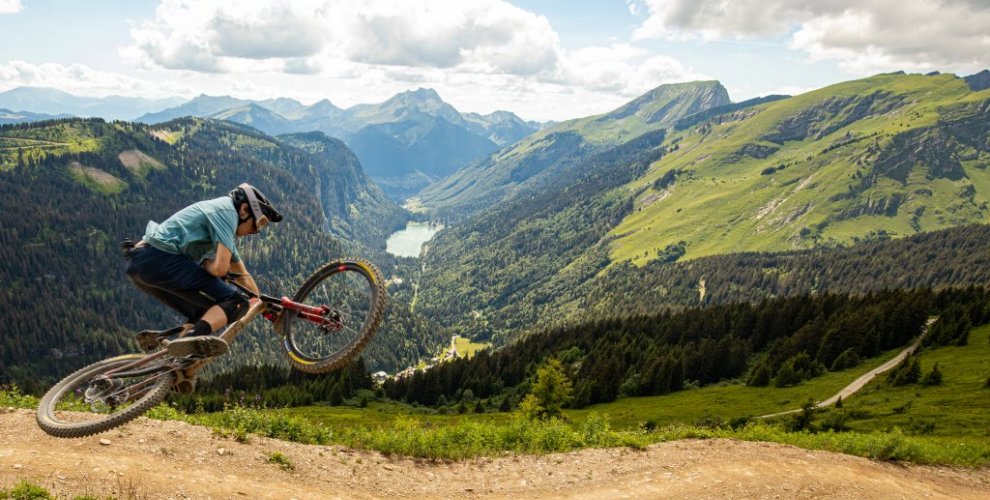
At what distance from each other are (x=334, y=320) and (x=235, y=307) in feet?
7.75

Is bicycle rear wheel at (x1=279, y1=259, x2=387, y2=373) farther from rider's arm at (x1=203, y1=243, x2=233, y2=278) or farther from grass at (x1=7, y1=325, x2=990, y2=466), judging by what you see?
grass at (x1=7, y1=325, x2=990, y2=466)

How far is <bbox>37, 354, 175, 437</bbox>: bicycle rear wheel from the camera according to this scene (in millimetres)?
11898

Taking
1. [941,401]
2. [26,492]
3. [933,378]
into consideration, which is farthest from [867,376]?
→ [26,492]

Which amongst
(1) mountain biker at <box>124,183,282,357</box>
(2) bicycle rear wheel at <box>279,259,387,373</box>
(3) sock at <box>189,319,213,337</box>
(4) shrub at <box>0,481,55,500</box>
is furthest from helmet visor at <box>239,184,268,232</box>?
(4) shrub at <box>0,481,55,500</box>

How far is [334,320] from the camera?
13.8 m

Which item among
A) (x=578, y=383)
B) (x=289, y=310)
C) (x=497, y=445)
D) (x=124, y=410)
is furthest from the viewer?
(x=578, y=383)

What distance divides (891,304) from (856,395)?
36.4 m

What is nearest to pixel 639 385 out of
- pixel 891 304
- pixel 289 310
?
pixel 891 304

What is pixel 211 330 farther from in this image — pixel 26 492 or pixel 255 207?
pixel 26 492

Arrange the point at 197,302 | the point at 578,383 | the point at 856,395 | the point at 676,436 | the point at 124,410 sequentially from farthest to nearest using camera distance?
the point at 578,383 < the point at 856,395 < the point at 676,436 < the point at 197,302 < the point at 124,410

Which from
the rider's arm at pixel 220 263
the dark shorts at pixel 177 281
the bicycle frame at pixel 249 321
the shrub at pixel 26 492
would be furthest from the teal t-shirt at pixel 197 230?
the shrub at pixel 26 492

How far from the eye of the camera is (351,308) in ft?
46.6

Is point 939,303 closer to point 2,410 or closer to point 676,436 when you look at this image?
point 676,436

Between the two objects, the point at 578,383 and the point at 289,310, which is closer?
the point at 289,310
